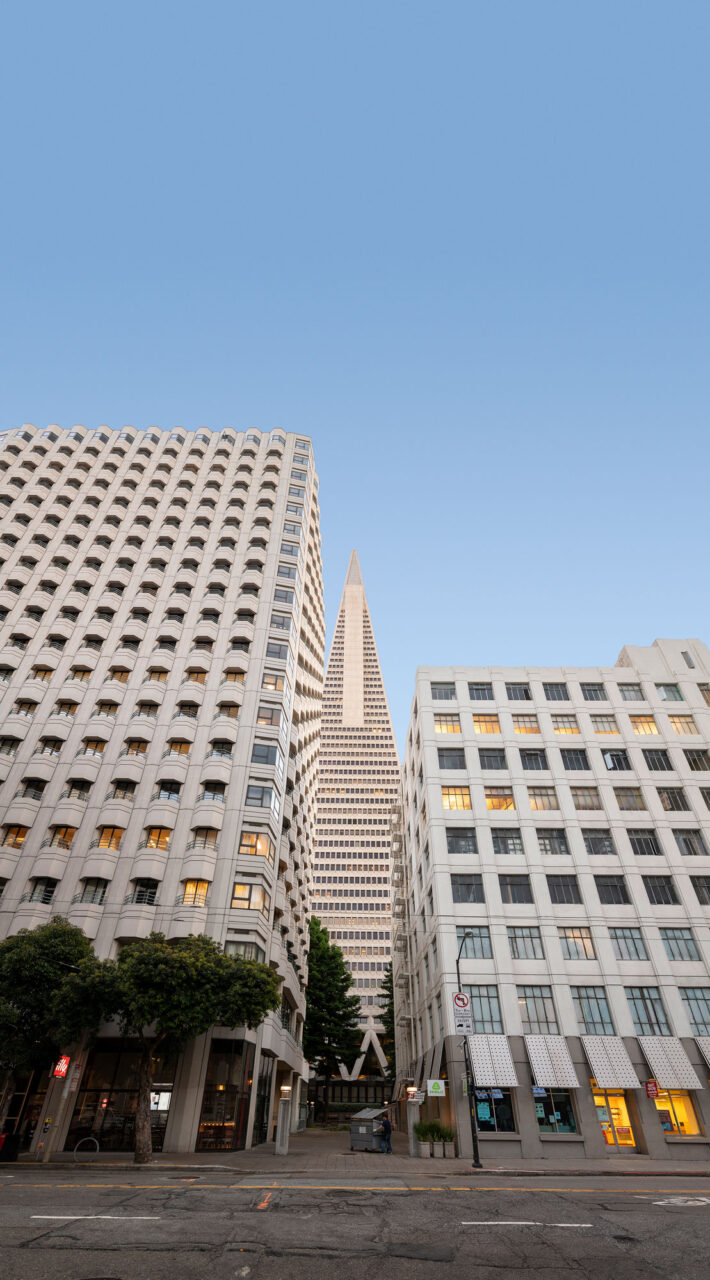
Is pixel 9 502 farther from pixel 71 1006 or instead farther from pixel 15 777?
pixel 71 1006

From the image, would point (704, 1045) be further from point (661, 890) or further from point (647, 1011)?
point (661, 890)

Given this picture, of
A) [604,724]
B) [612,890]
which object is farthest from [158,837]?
[604,724]

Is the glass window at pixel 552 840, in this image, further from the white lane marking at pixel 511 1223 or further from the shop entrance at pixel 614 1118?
the white lane marking at pixel 511 1223

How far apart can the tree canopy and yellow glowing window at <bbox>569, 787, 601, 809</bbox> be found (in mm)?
34181

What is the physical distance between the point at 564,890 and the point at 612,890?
3.02 m

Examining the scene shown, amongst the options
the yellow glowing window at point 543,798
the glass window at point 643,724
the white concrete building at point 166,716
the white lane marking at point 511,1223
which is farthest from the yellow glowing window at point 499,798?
the white lane marking at point 511,1223

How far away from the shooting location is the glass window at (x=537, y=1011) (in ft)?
112

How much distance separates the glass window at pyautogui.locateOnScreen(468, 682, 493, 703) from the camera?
4684 cm

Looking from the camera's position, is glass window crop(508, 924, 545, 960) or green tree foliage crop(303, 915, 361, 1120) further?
green tree foliage crop(303, 915, 361, 1120)

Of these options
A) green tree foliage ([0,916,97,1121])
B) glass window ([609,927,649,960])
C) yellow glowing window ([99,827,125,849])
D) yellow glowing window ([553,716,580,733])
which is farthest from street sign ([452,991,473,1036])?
yellow glowing window ([553,716,580,733])

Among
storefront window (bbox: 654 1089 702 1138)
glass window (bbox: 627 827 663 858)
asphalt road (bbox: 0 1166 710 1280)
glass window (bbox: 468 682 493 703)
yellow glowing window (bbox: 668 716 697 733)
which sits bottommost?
asphalt road (bbox: 0 1166 710 1280)

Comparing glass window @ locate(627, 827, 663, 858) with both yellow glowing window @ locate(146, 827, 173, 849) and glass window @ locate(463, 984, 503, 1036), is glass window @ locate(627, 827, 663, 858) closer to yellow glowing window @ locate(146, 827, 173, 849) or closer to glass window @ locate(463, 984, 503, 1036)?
glass window @ locate(463, 984, 503, 1036)

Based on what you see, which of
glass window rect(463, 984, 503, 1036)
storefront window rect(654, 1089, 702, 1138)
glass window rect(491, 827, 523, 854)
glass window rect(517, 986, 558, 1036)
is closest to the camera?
storefront window rect(654, 1089, 702, 1138)

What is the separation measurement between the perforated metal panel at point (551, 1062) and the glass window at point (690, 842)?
14.2 metres
